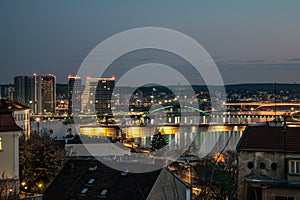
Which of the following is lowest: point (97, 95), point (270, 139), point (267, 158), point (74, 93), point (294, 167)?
point (294, 167)

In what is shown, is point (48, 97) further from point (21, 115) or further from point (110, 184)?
point (110, 184)

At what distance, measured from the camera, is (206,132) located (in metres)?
77.1

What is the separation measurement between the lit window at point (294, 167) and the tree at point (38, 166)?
10.0m

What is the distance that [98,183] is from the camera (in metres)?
13.7

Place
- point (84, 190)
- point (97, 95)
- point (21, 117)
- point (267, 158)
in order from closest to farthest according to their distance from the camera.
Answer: point (267, 158) → point (84, 190) → point (21, 117) → point (97, 95)

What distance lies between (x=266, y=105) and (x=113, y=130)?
180 ft

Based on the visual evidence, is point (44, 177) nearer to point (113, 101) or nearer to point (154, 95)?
point (113, 101)

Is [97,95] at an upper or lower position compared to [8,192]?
upper

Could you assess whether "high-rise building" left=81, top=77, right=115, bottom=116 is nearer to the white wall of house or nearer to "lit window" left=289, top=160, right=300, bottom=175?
the white wall of house

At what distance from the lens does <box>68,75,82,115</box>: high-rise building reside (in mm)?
107188

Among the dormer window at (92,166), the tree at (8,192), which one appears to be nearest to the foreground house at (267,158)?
the tree at (8,192)

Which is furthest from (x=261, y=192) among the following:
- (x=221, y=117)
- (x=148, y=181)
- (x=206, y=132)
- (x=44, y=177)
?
(x=221, y=117)

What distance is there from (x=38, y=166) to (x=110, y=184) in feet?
20.8

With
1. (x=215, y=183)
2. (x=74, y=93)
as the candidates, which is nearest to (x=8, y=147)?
(x=215, y=183)
